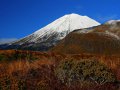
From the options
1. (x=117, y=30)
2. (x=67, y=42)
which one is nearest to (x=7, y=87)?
(x=67, y=42)

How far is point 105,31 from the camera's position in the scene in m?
108

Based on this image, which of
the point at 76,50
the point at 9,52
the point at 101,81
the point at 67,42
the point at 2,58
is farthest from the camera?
the point at 67,42

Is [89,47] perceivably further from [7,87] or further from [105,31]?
[7,87]

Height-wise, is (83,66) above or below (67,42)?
below

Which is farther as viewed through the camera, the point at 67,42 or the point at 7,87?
the point at 67,42

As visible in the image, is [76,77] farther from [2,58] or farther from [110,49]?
[110,49]

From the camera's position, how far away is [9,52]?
30000mm

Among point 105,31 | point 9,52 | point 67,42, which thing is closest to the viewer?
point 9,52

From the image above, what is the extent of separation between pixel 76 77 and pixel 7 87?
3955 millimetres

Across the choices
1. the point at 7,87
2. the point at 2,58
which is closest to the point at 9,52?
the point at 2,58

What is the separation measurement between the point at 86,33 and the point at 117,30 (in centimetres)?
889

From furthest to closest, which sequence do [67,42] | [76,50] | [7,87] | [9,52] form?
[67,42]
[76,50]
[9,52]
[7,87]

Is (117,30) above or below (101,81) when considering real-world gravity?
above

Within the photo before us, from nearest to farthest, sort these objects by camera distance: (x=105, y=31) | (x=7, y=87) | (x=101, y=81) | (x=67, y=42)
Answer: (x=7, y=87) < (x=101, y=81) < (x=67, y=42) < (x=105, y=31)
